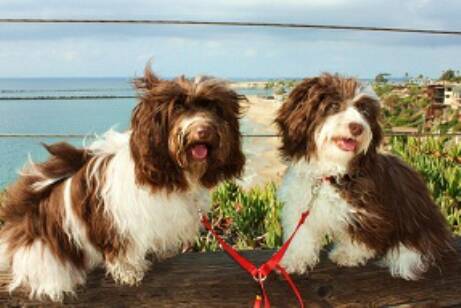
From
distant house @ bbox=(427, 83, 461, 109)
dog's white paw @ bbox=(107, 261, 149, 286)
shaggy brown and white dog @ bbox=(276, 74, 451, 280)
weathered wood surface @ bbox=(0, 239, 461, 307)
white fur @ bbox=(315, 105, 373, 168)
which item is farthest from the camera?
distant house @ bbox=(427, 83, 461, 109)

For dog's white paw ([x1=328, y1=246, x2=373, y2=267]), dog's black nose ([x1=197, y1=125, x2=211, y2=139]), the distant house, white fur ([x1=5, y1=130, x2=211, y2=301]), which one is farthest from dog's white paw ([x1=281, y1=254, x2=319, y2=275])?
the distant house

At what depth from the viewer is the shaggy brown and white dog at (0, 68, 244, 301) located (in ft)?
7.71

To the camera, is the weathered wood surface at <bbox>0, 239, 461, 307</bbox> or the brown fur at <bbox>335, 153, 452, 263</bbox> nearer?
the brown fur at <bbox>335, 153, 452, 263</bbox>

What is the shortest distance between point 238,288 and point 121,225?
755 mm

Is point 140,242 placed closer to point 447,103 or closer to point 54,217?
point 54,217

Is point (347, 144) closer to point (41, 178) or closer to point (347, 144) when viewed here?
point (347, 144)

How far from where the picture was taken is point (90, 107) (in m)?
3.92

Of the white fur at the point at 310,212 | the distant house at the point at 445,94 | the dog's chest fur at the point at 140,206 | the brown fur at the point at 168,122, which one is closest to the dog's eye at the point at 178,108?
the brown fur at the point at 168,122

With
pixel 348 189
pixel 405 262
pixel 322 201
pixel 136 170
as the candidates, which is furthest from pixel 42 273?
pixel 405 262

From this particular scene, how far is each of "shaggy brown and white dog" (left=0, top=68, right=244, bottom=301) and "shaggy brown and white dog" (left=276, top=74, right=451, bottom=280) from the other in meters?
0.32

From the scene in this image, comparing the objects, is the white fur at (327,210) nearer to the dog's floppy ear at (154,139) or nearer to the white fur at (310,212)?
the white fur at (310,212)

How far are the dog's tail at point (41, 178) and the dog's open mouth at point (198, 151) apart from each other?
0.63 metres

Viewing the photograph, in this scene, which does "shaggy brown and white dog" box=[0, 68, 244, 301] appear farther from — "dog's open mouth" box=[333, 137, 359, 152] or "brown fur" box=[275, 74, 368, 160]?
"dog's open mouth" box=[333, 137, 359, 152]

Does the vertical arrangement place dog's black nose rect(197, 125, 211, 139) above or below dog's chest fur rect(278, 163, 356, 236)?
above
